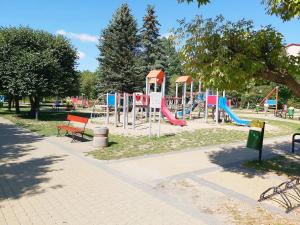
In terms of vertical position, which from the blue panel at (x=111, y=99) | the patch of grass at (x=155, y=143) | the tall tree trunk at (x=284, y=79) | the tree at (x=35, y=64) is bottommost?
the patch of grass at (x=155, y=143)

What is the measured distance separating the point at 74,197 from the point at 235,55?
15.0ft

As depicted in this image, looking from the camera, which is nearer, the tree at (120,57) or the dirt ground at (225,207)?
the dirt ground at (225,207)

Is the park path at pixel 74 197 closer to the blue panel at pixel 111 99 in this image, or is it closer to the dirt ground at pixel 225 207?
the dirt ground at pixel 225 207

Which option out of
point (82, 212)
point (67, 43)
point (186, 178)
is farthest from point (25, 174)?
point (67, 43)

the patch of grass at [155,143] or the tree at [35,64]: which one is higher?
the tree at [35,64]

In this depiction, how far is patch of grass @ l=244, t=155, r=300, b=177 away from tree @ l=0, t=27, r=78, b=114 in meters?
16.6

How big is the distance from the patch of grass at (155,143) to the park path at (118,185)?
26.8 inches

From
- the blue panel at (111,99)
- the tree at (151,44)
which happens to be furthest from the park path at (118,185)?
the tree at (151,44)

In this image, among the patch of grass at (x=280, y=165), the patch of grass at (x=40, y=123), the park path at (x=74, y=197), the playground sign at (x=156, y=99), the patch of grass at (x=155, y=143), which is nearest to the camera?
the park path at (x=74, y=197)

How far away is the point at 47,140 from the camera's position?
13.6m

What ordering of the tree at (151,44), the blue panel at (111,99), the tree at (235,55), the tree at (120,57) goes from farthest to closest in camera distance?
1. the tree at (151,44)
2. the tree at (120,57)
3. the blue panel at (111,99)
4. the tree at (235,55)

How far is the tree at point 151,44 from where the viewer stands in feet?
138

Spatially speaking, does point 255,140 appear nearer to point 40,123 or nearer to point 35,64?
point 40,123

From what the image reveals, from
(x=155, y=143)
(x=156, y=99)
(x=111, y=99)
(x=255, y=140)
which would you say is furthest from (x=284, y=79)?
(x=111, y=99)
